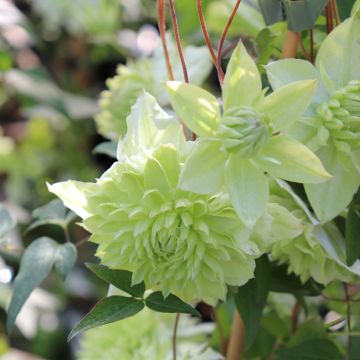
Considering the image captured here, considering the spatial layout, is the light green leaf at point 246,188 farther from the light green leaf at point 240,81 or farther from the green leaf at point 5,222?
the green leaf at point 5,222

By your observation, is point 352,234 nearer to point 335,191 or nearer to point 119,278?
point 335,191

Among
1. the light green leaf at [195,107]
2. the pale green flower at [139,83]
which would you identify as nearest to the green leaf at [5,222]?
the pale green flower at [139,83]

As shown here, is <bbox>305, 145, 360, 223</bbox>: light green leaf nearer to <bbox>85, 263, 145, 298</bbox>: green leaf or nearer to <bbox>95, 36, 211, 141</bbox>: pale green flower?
<bbox>85, 263, 145, 298</bbox>: green leaf

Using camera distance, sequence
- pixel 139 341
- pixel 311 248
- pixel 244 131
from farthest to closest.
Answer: pixel 139 341 → pixel 311 248 → pixel 244 131

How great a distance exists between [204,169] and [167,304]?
4.7 inches

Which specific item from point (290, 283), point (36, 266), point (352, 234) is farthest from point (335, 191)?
point (36, 266)

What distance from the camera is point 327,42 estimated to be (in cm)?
52

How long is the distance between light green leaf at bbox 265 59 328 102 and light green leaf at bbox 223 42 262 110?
27 millimetres

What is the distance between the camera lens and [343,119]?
0.50m

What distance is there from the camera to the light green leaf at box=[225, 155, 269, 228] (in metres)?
0.46

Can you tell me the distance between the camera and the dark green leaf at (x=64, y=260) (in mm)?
620

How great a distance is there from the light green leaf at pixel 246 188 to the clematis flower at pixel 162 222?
0.07 ft

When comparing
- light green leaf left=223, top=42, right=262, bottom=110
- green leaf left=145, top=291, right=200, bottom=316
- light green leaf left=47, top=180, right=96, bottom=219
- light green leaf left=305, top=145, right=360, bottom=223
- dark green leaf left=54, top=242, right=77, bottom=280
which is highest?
light green leaf left=223, top=42, right=262, bottom=110

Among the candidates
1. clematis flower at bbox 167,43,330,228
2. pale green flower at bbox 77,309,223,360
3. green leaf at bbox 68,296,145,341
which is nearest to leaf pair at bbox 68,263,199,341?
green leaf at bbox 68,296,145,341
